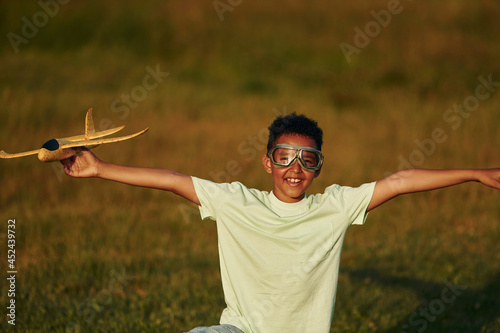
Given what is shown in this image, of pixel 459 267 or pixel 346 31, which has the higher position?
pixel 346 31

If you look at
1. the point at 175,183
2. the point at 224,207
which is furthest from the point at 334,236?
the point at 175,183

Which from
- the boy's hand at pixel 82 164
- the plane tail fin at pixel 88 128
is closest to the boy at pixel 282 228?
the boy's hand at pixel 82 164

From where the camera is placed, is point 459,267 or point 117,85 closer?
point 459,267

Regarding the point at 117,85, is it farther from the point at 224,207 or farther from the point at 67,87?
the point at 224,207

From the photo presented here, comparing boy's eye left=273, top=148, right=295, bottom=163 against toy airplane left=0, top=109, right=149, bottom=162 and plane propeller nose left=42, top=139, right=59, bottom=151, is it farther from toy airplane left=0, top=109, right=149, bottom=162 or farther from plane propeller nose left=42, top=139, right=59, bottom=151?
plane propeller nose left=42, top=139, right=59, bottom=151

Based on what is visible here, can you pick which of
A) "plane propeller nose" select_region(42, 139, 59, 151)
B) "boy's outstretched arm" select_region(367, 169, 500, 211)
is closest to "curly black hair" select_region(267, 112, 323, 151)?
"boy's outstretched arm" select_region(367, 169, 500, 211)

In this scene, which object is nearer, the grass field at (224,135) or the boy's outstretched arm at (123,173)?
the boy's outstretched arm at (123,173)

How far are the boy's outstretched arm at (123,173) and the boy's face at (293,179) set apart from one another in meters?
0.53

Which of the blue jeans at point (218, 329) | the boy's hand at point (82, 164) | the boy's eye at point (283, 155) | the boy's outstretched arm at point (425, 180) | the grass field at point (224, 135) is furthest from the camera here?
the grass field at point (224, 135)

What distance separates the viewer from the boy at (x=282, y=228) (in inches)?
186

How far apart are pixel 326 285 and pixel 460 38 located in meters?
19.2

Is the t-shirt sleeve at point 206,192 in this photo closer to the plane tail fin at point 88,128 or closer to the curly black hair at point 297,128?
the curly black hair at point 297,128

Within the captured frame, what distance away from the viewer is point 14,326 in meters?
7.45

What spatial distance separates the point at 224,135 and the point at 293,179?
40.3 ft
